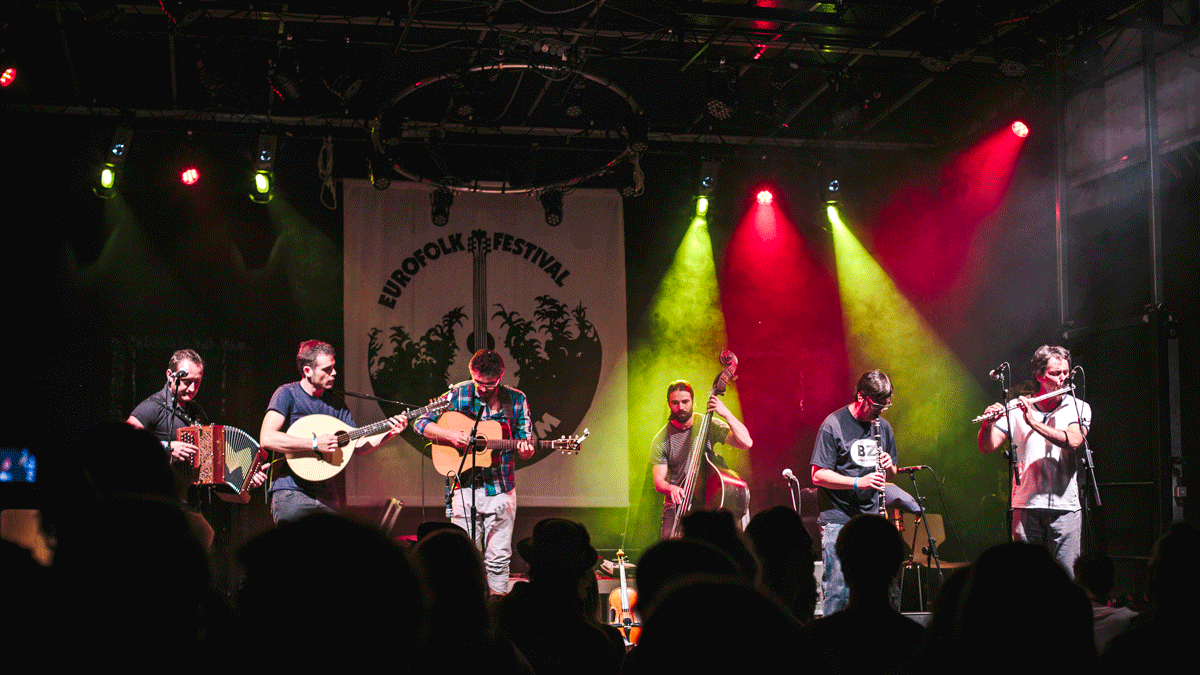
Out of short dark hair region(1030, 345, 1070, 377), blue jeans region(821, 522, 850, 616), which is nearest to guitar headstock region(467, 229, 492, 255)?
blue jeans region(821, 522, 850, 616)

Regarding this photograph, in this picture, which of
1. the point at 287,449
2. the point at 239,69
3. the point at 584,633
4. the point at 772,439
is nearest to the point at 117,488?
the point at 584,633

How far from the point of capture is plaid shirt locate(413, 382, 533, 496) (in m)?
7.42

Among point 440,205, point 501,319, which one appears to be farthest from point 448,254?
point 501,319

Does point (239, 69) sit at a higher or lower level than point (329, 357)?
higher

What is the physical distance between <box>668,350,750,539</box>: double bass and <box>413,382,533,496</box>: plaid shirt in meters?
1.44

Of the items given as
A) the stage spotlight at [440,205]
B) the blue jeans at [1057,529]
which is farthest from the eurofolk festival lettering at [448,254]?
the blue jeans at [1057,529]

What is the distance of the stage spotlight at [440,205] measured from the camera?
9086 millimetres

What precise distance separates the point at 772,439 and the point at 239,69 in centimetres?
648

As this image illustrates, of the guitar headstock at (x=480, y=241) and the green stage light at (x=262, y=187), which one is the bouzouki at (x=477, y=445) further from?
the green stage light at (x=262, y=187)

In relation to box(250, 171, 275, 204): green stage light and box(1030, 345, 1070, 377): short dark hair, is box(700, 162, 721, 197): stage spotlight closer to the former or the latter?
box(1030, 345, 1070, 377): short dark hair

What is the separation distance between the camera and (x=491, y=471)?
7430mm

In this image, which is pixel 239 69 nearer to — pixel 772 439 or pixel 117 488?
pixel 117 488

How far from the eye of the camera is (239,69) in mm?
7332

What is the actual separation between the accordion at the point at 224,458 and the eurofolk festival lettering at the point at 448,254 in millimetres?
2699
